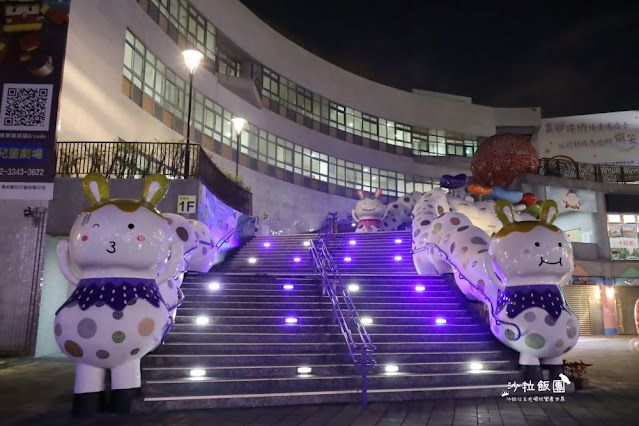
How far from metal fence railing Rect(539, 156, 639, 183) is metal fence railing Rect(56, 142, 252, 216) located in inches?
713

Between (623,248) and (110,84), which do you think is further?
(623,248)

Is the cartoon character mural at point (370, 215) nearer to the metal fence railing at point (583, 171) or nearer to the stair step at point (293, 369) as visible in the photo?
the metal fence railing at point (583, 171)

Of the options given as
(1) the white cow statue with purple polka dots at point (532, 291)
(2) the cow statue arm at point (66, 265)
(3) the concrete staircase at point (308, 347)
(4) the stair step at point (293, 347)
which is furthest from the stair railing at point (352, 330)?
(2) the cow statue arm at point (66, 265)

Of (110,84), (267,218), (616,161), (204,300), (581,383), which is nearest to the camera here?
(581,383)

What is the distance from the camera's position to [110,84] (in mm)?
16656

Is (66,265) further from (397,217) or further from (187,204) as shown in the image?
(397,217)

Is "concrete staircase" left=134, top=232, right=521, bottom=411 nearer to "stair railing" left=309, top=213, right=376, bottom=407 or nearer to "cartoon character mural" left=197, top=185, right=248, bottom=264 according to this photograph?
"stair railing" left=309, top=213, right=376, bottom=407

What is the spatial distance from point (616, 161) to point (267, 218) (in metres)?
22.2

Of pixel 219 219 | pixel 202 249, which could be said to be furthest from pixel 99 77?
pixel 202 249

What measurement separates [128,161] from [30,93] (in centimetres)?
280

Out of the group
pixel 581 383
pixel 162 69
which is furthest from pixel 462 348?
pixel 162 69

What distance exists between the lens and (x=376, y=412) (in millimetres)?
6492

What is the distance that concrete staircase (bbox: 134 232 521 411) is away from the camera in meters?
6.98

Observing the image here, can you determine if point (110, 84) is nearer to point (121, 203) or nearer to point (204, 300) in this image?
point (204, 300)
